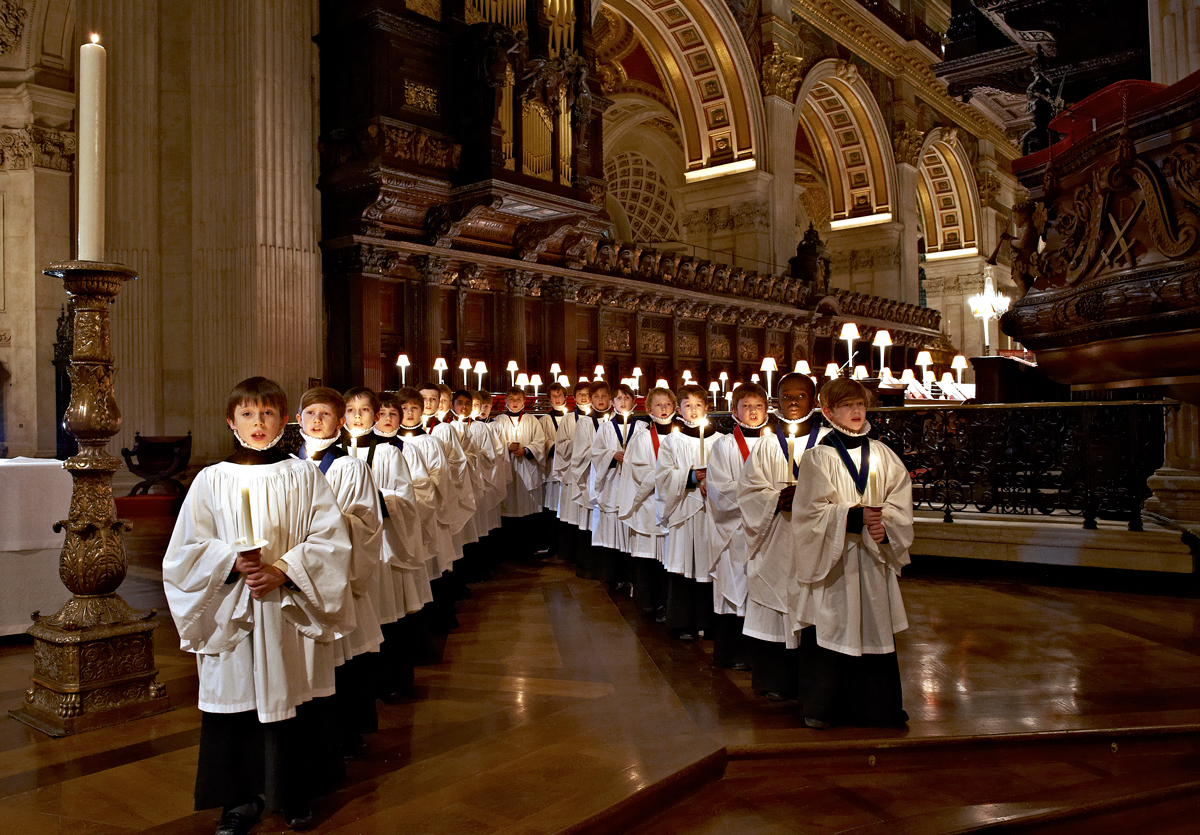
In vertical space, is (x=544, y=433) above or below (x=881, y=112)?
below

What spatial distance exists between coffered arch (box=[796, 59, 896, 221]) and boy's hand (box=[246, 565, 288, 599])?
25.2m

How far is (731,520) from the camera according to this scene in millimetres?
5062

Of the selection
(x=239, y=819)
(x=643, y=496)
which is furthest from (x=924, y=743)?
(x=643, y=496)

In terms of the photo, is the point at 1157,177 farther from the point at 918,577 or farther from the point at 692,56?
the point at 692,56

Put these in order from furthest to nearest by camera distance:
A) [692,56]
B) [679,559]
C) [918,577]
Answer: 1. [692,56]
2. [918,577]
3. [679,559]

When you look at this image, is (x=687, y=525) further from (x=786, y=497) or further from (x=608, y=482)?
(x=608, y=482)

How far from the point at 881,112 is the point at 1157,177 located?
25.2 m

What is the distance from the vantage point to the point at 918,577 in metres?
7.45

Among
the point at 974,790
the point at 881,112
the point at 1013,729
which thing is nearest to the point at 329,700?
the point at 974,790

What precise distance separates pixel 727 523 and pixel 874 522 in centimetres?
138

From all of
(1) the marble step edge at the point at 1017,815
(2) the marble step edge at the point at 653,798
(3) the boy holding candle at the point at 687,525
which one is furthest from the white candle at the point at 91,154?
(1) the marble step edge at the point at 1017,815

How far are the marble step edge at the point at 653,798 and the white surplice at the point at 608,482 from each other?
12.3ft

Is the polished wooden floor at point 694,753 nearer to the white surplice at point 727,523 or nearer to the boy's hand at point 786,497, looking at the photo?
the white surplice at point 727,523

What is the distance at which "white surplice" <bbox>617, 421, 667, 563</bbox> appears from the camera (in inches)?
248
